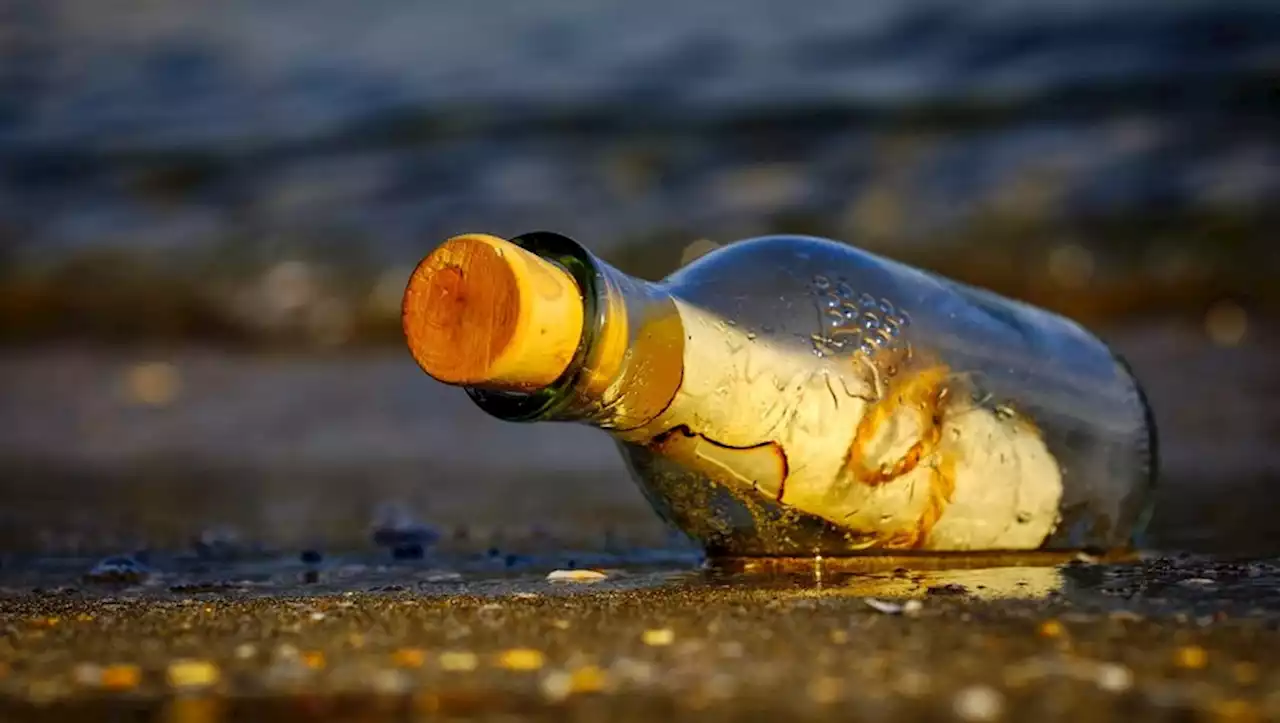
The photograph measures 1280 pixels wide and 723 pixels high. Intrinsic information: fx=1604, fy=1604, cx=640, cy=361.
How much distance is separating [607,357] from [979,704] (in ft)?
2.19

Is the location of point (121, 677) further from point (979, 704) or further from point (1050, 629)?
point (1050, 629)

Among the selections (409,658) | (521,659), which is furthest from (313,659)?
(521,659)

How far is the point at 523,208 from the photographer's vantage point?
25.0 ft

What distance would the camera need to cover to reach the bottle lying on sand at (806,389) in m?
1.68

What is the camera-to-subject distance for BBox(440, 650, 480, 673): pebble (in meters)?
1.37

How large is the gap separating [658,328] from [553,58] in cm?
849

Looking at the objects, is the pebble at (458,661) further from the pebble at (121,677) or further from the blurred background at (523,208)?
the blurred background at (523,208)

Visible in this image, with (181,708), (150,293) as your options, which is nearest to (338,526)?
(181,708)

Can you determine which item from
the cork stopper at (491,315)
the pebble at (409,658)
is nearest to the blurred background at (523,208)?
the cork stopper at (491,315)

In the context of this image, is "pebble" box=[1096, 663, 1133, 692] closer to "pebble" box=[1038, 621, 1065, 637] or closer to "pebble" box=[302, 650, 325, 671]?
"pebble" box=[1038, 621, 1065, 637]

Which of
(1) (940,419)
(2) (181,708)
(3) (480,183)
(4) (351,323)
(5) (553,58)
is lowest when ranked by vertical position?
(2) (181,708)

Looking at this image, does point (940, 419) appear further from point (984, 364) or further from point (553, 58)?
point (553, 58)

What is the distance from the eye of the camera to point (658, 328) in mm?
1792

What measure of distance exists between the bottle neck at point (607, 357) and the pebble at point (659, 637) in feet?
0.99
